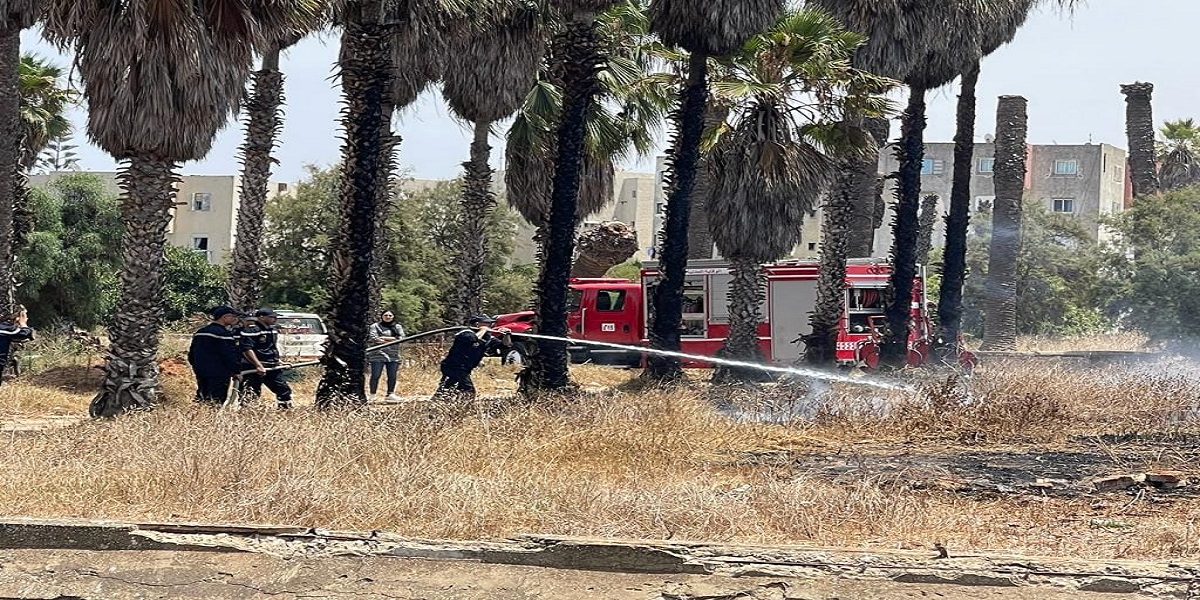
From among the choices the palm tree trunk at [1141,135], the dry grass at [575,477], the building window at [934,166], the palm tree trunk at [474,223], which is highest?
the building window at [934,166]

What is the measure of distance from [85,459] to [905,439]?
30.1ft

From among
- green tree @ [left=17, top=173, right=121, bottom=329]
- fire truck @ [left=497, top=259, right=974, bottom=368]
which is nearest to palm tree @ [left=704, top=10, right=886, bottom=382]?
fire truck @ [left=497, top=259, right=974, bottom=368]

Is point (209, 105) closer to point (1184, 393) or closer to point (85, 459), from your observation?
point (85, 459)

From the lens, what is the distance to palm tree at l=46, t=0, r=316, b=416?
16.2 meters

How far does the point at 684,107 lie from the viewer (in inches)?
923

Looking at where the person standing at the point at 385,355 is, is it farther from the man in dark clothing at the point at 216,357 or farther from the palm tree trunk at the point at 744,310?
the man in dark clothing at the point at 216,357

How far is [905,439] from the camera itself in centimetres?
1614

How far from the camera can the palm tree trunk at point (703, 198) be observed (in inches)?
1068

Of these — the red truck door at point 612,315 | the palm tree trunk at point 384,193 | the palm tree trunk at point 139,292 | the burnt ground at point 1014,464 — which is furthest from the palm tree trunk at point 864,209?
the palm tree trunk at point 139,292

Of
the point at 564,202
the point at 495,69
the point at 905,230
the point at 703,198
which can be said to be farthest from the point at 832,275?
the point at 564,202

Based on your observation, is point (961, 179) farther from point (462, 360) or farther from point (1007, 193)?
point (462, 360)

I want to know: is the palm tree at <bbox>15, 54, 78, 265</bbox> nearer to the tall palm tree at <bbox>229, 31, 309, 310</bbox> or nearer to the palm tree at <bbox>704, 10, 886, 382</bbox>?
the tall palm tree at <bbox>229, 31, 309, 310</bbox>

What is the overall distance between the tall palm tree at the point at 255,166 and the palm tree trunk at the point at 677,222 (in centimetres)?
712

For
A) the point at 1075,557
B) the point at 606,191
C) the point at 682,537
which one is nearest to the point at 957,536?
the point at 1075,557
